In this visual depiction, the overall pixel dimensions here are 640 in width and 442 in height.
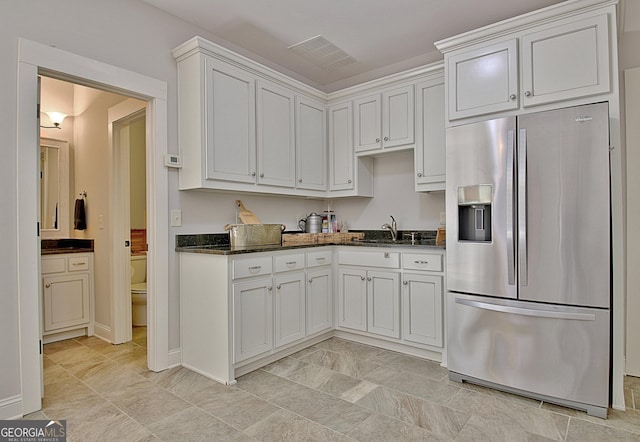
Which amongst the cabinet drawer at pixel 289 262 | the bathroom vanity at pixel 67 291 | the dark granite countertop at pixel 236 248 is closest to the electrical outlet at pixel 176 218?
the dark granite countertop at pixel 236 248

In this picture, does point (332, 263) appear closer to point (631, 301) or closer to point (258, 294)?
point (258, 294)

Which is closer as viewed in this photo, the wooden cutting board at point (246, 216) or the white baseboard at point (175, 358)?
the white baseboard at point (175, 358)

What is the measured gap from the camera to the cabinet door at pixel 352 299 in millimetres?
3293

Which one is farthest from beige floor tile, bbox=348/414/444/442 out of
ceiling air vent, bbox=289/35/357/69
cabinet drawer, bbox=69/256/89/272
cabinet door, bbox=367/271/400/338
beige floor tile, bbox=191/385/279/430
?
cabinet drawer, bbox=69/256/89/272

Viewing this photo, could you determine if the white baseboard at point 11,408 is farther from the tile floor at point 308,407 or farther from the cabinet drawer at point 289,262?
the cabinet drawer at point 289,262

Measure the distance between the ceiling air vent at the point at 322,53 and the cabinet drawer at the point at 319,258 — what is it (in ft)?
6.07

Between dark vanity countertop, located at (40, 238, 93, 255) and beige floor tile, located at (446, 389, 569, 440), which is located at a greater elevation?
dark vanity countertop, located at (40, 238, 93, 255)

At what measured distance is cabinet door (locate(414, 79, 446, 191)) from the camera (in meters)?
3.15

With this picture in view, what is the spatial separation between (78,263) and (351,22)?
3.32 m

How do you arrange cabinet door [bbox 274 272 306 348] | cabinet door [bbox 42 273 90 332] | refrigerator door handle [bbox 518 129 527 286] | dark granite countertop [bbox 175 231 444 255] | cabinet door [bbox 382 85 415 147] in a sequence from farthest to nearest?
1. cabinet door [bbox 42 273 90 332]
2. cabinet door [bbox 382 85 415 147]
3. cabinet door [bbox 274 272 306 348]
4. dark granite countertop [bbox 175 231 444 255]
5. refrigerator door handle [bbox 518 129 527 286]

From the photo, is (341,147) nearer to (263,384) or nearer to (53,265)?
(263,384)

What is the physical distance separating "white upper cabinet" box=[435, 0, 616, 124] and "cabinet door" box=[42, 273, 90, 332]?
3.66m

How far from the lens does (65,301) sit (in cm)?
352

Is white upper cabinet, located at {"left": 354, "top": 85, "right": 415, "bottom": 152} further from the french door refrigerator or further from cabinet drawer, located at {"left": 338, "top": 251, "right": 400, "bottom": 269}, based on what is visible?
cabinet drawer, located at {"left": 338, "top": 251, "right": 400, "bottom": 269}
